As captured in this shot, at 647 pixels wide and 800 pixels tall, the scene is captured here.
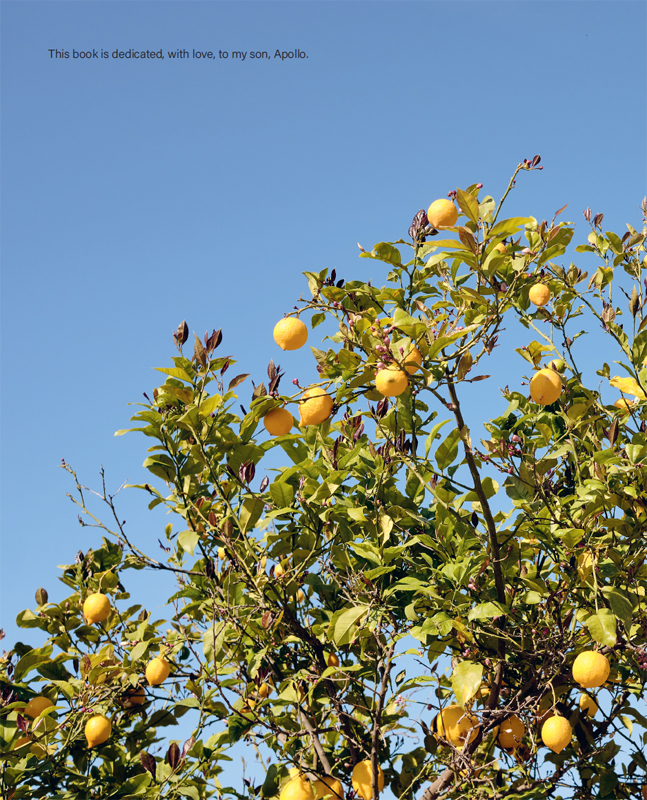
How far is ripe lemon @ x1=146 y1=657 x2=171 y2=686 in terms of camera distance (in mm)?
2789

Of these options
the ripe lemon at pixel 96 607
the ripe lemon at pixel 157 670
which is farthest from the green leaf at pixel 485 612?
the ripe lemon at pixel 96 607

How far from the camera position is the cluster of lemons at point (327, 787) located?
7.58 feet

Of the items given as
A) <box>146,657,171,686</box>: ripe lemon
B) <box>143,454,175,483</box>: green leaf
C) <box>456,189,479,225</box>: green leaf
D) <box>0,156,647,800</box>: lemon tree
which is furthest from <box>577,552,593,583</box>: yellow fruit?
<box>146,657,171,686</box>: ripe lemon

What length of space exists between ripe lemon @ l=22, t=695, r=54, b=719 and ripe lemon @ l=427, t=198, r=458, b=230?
256 centimetres

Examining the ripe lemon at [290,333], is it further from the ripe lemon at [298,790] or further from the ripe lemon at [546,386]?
the ripe lemon at [298,790]

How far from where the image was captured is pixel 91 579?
11.0ft

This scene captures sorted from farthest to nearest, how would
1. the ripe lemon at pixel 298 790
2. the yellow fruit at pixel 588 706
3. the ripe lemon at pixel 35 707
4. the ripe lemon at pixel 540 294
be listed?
the yellow fruit at pixel 588 706
the ripe lemon at pixel 35 707
the ripe lemon at pixel 540 294
the ripe lemon at pixel 298 790

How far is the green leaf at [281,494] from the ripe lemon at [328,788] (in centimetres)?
103

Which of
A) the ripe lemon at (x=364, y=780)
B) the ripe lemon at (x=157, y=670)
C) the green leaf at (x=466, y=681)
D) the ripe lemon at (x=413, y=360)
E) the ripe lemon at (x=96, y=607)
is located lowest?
the ripe lemon at (x=364, y=780)

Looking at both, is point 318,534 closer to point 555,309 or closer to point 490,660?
point 490,660

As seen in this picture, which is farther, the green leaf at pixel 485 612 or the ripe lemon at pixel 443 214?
the ripe lemon at pixel 443 214

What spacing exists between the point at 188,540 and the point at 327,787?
3.60 ft

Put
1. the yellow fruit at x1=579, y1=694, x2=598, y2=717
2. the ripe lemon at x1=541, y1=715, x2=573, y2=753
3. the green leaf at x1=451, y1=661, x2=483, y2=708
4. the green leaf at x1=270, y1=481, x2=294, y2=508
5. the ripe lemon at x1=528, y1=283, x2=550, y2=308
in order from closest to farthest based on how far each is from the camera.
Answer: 1. the green leaf at x1=451, y1=661, x2=483, y2=708
2. the ripe lemon at x1=541, y1=715, x2=573, y2=753
3. the green leaf at x1=270, y1=481, x2=294, y2=508
4. the ripe lemon at x1=528, y1=283, x2=550, y2=308
5. the yellow fruit at x1=579, y1=694, x2=598, y2=717

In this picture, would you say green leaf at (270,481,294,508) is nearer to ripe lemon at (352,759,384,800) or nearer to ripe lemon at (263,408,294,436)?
ripe lemon at (263,408,294,436)
